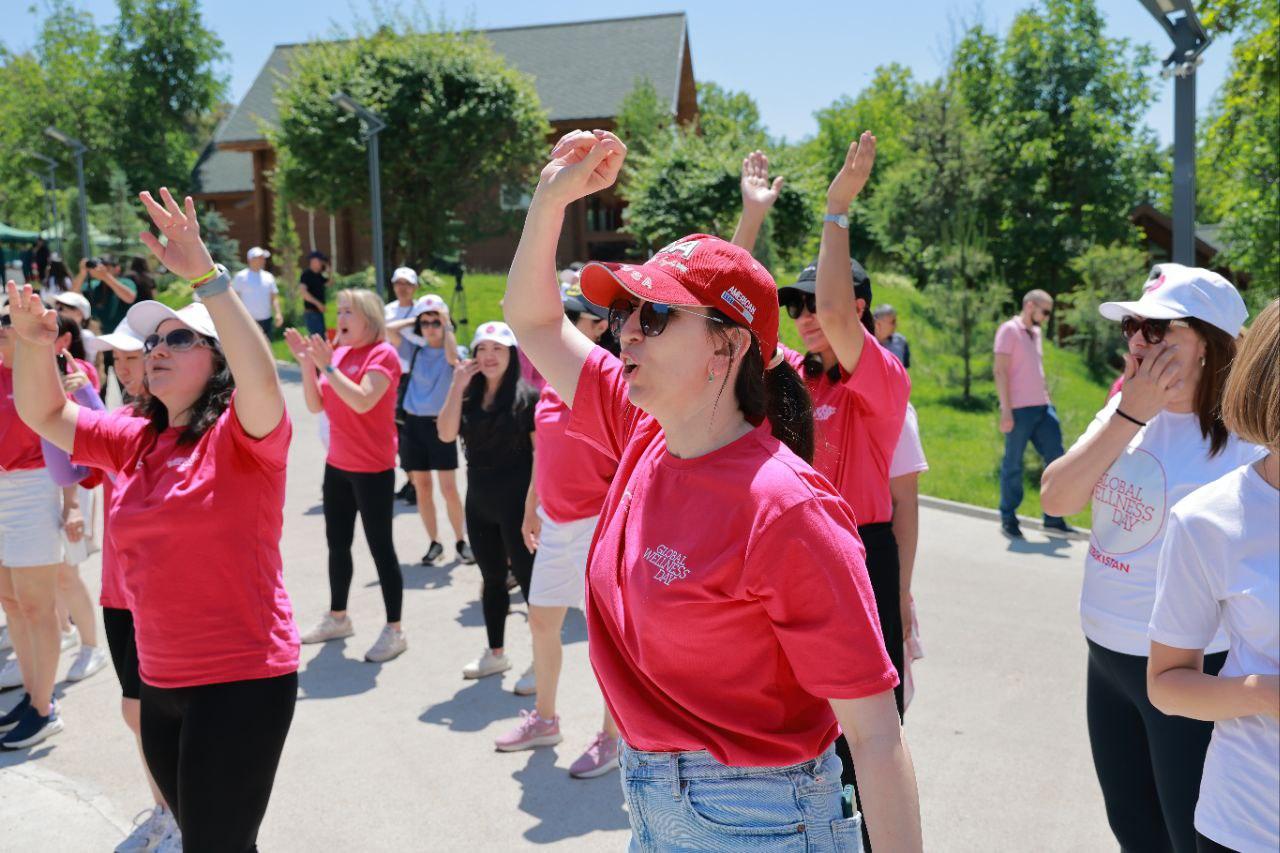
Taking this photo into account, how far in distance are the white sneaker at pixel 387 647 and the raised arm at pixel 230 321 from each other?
367 centimetres

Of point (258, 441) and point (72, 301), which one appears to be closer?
→ point (258, 441)

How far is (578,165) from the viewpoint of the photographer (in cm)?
249

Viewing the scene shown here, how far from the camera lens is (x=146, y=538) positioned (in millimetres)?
3137

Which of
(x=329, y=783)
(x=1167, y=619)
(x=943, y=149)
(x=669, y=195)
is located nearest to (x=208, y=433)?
(x=329, y=783)

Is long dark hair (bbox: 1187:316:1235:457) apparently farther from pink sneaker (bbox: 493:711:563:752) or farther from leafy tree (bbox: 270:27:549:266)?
leafy tree (bbox: 270:27:549:266)

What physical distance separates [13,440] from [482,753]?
9.33 feet

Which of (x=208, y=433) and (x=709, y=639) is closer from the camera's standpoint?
(x=709, y=639)

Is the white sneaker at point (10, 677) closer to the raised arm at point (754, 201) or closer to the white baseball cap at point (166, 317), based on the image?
the white baseball cap at point (166, 317)

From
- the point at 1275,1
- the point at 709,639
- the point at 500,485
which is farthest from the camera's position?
the point at 1275,1

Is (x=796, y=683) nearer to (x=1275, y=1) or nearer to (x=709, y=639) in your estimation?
(x=709, y=639)

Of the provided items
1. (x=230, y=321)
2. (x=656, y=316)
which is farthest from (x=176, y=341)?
(x=656, y=316)

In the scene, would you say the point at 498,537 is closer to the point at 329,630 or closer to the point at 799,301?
the point at 329,630

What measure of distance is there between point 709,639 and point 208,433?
6.36ft

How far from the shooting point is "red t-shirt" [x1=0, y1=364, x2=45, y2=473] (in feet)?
17.7
